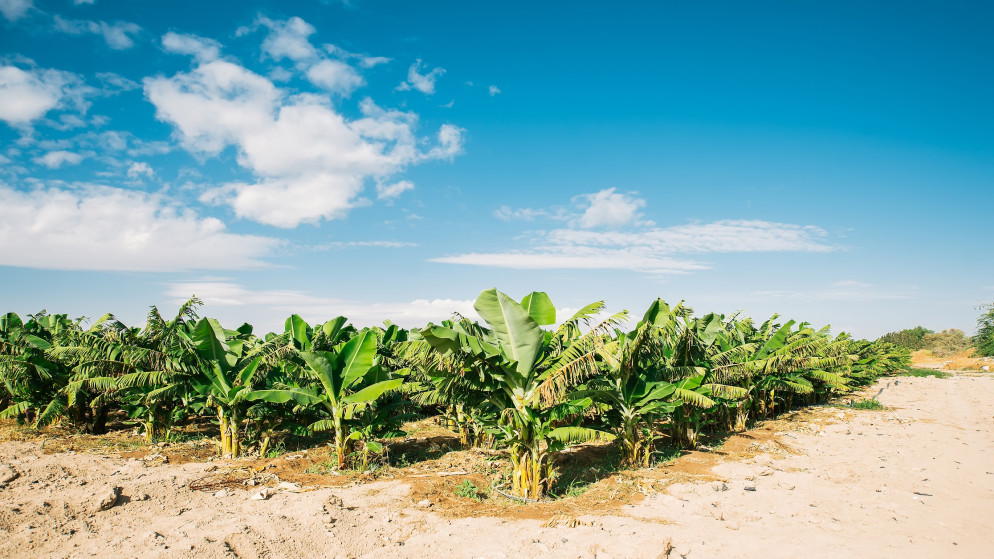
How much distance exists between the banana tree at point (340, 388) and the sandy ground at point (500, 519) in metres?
1.42

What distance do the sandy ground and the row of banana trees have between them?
1400 mm

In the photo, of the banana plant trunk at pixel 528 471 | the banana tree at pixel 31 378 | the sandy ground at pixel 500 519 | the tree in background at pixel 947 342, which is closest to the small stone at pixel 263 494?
the sandy ground at pixel 500 519

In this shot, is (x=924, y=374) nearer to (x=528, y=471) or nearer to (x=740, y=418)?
(x=740, y=418)

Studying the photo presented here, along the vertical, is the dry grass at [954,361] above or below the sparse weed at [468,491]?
below

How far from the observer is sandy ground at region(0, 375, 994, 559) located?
6203 mm

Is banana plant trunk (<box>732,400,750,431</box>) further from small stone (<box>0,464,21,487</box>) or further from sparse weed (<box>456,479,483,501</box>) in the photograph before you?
small stone (<box>0,464,21,487</box>)

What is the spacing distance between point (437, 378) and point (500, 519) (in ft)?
7.61

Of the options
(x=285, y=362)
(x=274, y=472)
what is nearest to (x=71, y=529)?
(x=274, y=472)

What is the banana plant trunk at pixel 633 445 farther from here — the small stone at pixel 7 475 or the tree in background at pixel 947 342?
the tree in background at pixel 947 342

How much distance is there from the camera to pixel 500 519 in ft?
23.4

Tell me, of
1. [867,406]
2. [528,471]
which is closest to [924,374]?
[867,406]

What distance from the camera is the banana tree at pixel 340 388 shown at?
30.6ft

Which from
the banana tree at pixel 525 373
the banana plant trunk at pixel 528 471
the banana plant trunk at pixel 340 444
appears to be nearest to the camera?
the banana tree at pixel 525 373

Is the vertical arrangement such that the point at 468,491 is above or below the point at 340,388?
below
